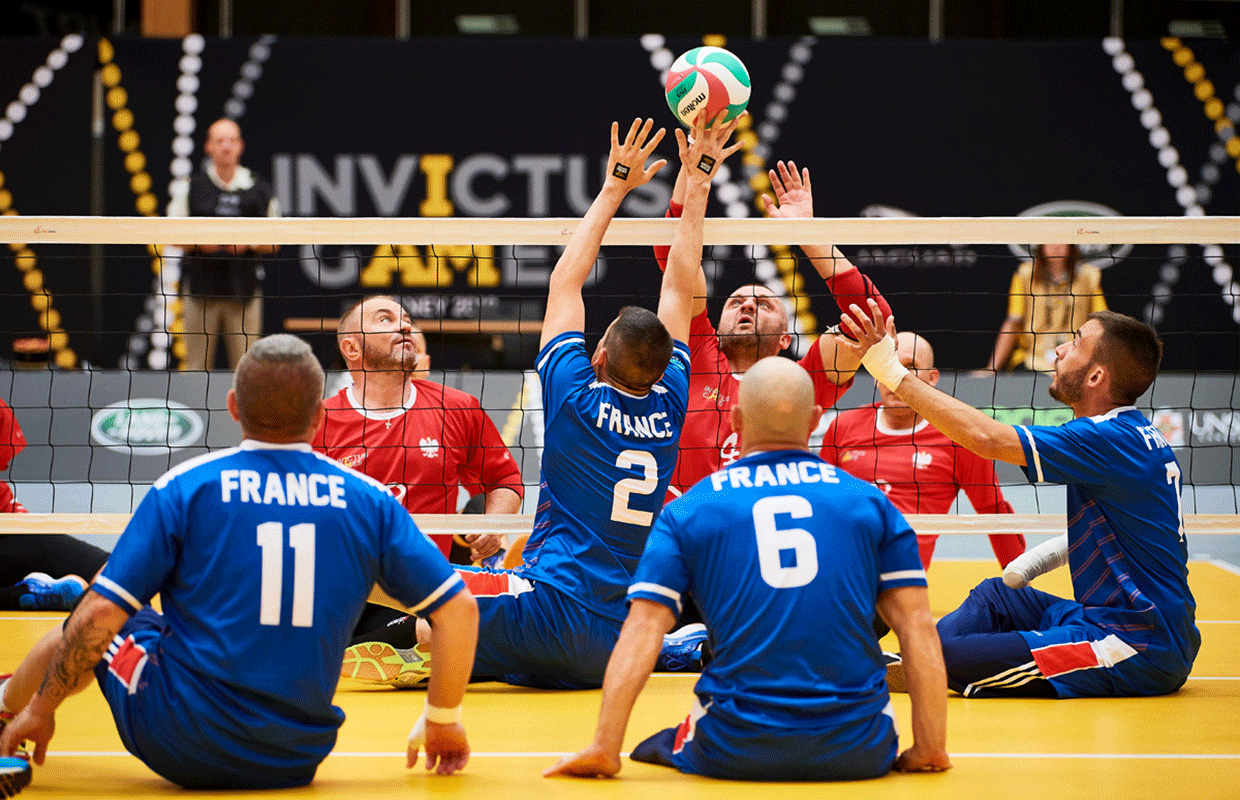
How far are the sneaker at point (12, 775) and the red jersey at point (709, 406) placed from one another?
368 centimetres

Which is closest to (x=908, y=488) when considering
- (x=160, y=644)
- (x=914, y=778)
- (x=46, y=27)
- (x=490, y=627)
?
(x=490, y=627)

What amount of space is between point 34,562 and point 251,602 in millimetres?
4321

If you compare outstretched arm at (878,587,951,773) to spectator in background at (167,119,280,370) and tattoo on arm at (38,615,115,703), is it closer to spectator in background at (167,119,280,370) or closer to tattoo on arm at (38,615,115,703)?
tattoo on arm at (38,615,115,703)

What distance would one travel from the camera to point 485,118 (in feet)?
45.7

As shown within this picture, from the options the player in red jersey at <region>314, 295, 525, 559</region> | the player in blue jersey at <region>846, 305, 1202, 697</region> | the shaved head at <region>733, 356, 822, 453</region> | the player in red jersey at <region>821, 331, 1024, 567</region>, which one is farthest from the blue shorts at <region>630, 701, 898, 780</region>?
the player in red jersey at <region>821, 331, 1024, 567</region>

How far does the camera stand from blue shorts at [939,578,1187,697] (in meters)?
4.76

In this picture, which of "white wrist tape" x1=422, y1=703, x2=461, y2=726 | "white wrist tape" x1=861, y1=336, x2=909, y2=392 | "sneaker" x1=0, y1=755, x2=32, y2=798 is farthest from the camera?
"white wrist tape" x1=861, y1=336, x2=909, y2=392

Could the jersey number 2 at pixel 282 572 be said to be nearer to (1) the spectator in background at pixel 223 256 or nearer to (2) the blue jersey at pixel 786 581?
(2) the blue jersey at pixel 786 581

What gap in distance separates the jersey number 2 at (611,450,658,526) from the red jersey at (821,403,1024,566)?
203 centimetres

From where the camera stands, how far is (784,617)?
3.29 metres

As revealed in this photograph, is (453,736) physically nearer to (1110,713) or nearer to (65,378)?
(1110,713)

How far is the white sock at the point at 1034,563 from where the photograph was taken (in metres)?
5.19

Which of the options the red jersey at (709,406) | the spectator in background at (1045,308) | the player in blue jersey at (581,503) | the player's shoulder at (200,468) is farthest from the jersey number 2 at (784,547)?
the spectator in background at (1045,308)

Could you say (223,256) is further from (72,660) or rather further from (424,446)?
(72,660)
